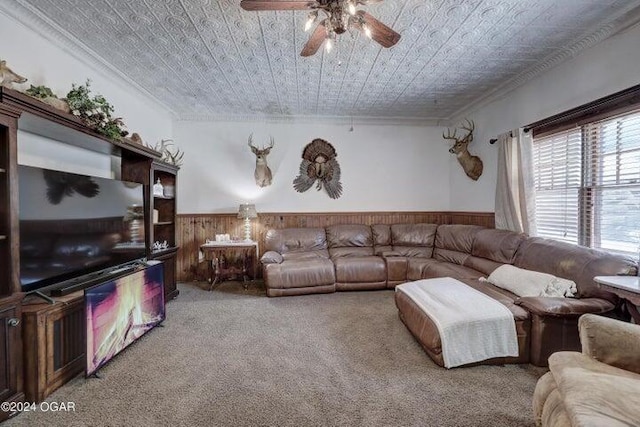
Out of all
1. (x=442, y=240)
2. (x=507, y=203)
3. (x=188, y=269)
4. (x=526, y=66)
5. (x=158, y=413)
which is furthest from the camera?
(x=188, y=269)

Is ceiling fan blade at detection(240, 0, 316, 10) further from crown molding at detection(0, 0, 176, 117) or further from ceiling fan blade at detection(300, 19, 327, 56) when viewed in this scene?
crown molding at detection(0, 0, 176, 117)

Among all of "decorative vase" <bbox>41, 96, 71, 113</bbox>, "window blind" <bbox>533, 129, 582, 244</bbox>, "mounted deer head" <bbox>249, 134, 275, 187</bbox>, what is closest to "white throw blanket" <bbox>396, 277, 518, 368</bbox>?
"window blind" <bbox>533, 129, 582, 244</bbox>

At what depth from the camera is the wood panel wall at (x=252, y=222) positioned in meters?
4.90

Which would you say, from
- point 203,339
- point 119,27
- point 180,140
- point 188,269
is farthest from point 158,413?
point 180,140

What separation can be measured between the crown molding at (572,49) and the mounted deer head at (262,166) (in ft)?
11.5

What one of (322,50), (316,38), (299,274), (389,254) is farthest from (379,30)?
(389,254)

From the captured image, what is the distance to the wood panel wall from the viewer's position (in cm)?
490

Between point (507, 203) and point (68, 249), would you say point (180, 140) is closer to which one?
point (68, 249)

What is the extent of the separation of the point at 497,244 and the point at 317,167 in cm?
307

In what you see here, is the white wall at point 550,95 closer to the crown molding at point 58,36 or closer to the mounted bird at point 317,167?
the mounted bird at point 317,167

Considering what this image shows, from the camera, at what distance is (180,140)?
493 cm

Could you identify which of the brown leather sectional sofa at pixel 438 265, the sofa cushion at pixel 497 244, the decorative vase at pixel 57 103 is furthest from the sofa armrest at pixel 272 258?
the sofa cushion at pixel 497 244

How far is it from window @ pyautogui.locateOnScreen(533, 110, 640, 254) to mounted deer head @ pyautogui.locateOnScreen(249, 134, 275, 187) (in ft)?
12.8

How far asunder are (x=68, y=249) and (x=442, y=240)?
4.66 m
